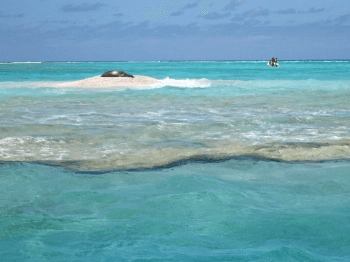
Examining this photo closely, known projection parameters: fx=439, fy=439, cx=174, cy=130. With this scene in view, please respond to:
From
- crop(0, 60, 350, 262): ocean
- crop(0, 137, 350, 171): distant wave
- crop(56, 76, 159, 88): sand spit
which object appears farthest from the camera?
crop(56, 76, 159, 88): sand spit

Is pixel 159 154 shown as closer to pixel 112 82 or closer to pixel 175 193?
pixel 175 193

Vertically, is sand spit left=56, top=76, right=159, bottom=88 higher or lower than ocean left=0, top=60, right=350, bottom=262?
higher

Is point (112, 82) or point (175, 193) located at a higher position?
point (112, 82)

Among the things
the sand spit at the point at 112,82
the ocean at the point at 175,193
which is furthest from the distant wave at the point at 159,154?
the sand spit at the point at 112,82

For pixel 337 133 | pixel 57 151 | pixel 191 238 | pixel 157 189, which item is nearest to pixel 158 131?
pixel 57 151

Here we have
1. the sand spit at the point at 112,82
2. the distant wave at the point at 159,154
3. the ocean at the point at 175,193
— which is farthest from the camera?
the sand spit at the point at 112,82

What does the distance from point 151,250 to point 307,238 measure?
5.43 ft

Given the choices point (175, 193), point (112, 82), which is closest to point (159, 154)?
point (175, 193)

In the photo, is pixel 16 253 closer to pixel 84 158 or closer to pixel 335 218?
pixel 335 218

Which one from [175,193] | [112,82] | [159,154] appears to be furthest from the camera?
[112,82]

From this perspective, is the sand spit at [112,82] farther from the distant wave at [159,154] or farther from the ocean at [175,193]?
the distant wave at [159,154]

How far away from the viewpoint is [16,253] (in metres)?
4.26

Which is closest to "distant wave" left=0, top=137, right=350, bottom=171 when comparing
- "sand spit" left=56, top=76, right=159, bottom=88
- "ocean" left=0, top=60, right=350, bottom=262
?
"ocean" left=0, top=60, right=350, bottom=262

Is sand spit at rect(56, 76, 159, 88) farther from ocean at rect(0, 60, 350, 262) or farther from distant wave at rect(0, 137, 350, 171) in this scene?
distant wave at rect(0, 137, 350, 171)
